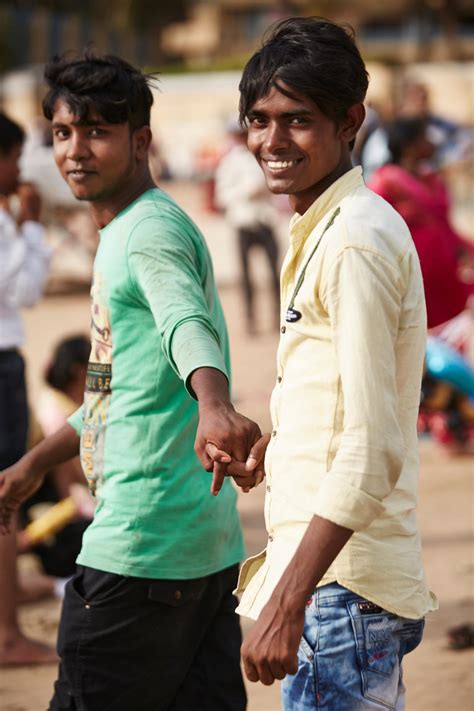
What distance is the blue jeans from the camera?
2203mm

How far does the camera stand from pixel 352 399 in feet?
6.71

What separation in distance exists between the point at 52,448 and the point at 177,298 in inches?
31.0

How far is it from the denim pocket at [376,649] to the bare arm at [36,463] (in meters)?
1.17

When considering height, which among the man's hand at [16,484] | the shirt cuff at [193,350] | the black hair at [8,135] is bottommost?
the man's hand at [16,484]

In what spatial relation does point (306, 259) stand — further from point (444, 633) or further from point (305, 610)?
point (444, 633)

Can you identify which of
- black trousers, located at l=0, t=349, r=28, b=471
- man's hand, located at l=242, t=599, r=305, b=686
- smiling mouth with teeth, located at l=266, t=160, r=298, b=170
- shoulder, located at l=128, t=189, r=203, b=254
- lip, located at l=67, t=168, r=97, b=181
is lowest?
black trousers, located at l=0, t=349, r=28, b=471

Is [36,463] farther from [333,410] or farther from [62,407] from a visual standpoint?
[62,407]

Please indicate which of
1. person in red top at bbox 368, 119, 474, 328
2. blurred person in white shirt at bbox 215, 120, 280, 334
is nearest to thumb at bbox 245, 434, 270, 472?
person in red top at bbox 368, 119, 474, 328

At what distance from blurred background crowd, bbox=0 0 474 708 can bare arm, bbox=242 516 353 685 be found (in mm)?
1692

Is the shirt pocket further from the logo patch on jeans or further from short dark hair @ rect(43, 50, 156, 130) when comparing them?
short dark hair @ rect(43, 50, 156, 130)

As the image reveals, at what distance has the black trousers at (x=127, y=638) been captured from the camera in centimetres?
288

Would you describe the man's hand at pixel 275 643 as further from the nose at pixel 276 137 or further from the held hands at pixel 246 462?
the nose at pixel 276 137

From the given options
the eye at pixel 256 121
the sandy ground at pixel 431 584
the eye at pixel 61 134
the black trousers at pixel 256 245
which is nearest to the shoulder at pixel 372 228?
the eye at pixel 256 121

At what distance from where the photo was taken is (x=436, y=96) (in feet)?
103
